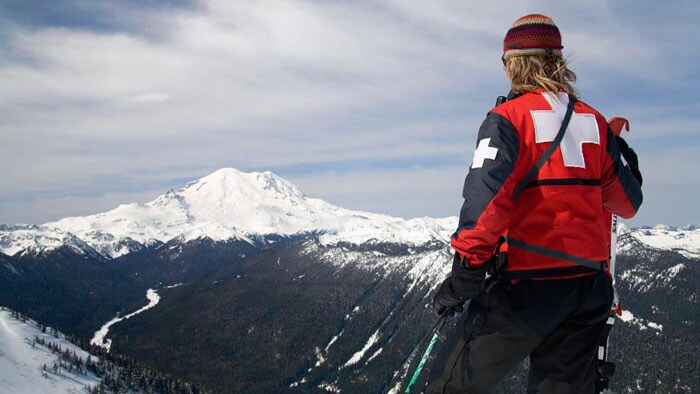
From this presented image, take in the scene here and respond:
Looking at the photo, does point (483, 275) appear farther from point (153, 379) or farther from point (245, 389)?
point (245, 389)

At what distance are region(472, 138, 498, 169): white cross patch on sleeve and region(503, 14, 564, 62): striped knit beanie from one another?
1245mm

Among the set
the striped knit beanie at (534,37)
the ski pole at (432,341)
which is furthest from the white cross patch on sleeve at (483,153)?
the ski pole at (432,341)

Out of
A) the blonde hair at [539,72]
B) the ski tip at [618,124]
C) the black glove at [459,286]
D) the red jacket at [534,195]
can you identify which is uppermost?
the blonde hair at [539,72]

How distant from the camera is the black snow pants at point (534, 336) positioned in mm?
4383

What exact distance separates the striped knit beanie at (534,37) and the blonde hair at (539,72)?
0.06 meters

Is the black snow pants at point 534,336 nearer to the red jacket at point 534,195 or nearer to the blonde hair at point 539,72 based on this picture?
the red jacket at point 534,195

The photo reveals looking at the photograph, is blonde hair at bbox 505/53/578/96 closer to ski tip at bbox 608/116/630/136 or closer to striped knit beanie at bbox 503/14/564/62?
striped knit beanie at bbox 503/14/564/62

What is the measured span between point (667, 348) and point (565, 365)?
22779 cm

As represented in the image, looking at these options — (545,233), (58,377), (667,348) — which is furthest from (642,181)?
(667,348)

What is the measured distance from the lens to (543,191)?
14.1ft

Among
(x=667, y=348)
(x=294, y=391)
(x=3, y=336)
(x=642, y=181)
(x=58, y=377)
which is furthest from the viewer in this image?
(x=294, y=391)

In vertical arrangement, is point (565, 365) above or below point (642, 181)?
below

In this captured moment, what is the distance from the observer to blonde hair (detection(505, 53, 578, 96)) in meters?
4.79

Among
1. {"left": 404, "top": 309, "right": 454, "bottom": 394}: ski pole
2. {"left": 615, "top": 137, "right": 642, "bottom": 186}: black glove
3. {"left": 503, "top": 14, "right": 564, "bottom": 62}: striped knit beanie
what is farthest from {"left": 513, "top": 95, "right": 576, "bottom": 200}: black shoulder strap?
{"left": 404, "top": 309, "right": 454, "bottom": 394}: ski pole
